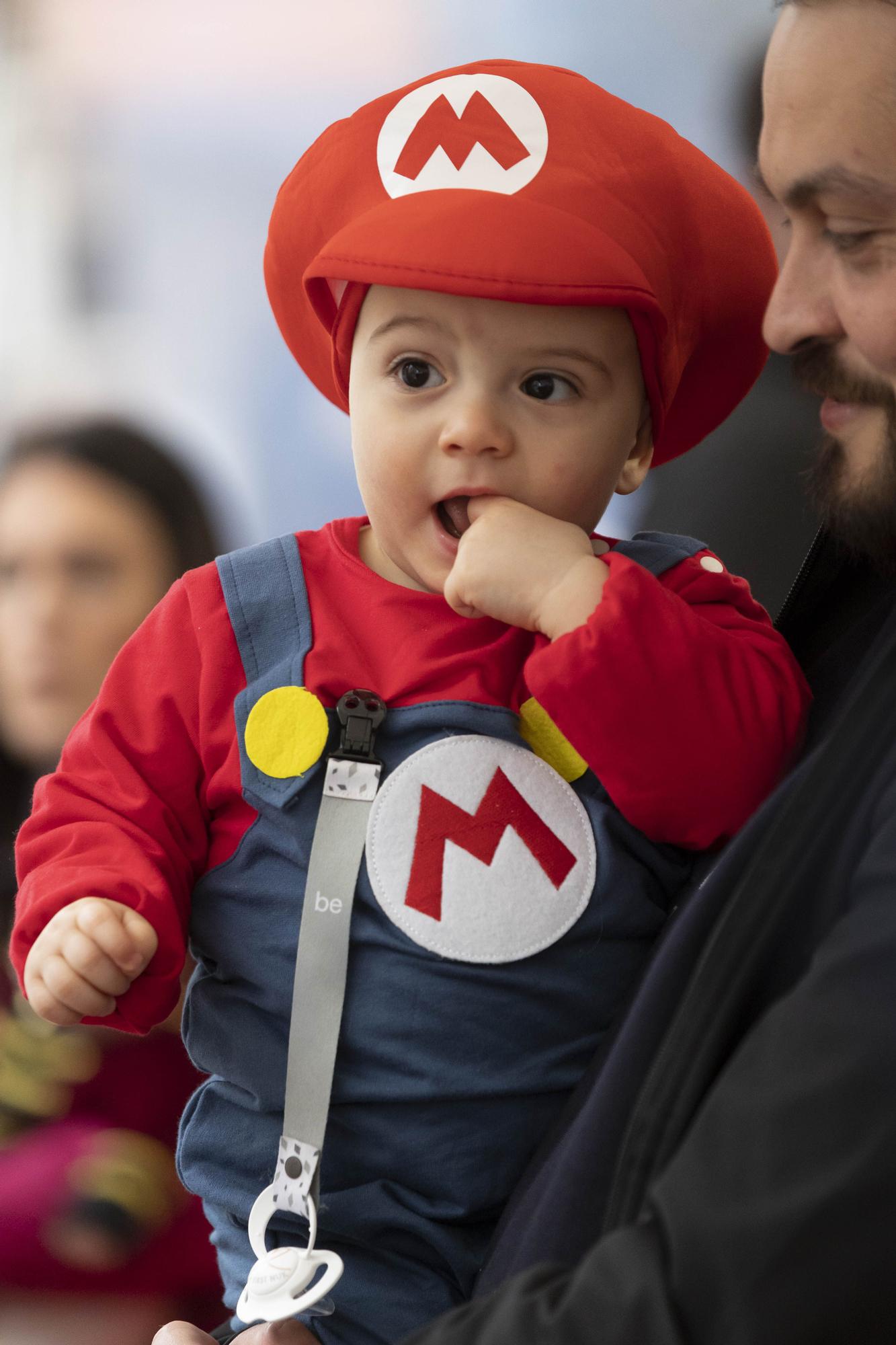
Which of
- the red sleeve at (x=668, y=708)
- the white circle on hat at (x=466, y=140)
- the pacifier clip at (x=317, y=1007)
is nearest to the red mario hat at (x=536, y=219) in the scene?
the white circle on hat at (x=466, y=140)

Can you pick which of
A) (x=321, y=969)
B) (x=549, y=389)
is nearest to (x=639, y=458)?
(x=549, y=389)

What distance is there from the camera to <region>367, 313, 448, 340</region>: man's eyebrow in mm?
987

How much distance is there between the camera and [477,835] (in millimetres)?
950

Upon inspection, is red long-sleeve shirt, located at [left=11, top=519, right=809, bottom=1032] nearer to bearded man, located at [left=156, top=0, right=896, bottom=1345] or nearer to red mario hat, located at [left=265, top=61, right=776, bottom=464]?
bearded man, located at [left=156, top=0, right=896, bottom=1345]

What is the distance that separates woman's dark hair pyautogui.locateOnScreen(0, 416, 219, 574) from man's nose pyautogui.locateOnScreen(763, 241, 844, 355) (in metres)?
1.09

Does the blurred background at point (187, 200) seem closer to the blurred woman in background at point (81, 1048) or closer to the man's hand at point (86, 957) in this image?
the blurred woman in background at point (81, 1048)

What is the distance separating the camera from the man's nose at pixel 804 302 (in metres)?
0.88

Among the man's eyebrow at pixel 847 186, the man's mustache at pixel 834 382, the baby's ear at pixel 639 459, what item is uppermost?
the man's eyebrow at pixel 847 186

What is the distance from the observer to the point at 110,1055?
1682 millimetres

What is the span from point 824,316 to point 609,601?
0.23m

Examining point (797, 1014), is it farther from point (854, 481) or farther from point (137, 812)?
point (137, 812)

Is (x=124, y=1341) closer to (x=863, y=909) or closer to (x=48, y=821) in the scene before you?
(x=48, y=821)

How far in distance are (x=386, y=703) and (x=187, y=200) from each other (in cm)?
117

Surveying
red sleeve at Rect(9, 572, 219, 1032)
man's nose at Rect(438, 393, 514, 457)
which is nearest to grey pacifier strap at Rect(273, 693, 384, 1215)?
red sleeve at Rect(9, 572, 219, 1032)
